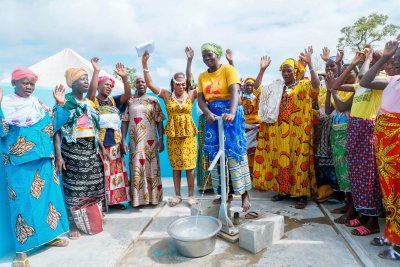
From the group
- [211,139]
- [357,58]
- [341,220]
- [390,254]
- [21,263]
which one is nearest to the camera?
[390,254]

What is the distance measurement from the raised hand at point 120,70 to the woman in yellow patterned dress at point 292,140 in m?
2.15

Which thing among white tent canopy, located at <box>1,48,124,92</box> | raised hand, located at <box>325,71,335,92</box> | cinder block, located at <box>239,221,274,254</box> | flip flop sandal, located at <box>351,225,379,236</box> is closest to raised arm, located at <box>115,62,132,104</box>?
cinder block, located at <box>239,221,274,254</box>

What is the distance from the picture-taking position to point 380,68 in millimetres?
2580

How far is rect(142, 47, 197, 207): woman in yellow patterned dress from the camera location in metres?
4.06

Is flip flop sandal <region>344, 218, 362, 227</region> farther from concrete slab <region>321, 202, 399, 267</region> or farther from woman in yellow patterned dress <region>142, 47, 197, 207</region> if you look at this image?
woman in yellow patterned dress <region>142, 47, 197, 207</region>

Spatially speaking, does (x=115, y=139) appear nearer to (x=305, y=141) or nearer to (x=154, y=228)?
(x=154, y=228)

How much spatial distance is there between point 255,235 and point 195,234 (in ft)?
1.95

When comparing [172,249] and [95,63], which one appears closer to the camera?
[172,249]

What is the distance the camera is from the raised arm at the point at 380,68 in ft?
7.95

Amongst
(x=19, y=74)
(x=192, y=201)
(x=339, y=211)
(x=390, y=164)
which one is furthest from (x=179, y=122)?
(x=390, y=164)

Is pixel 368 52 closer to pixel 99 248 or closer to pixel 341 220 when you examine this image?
pixel 341 220

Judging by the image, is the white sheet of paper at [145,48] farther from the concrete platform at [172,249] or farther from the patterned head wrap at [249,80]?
the concrete platform at [172,249]

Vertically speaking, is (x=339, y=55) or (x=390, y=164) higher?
(x=339, y=55)

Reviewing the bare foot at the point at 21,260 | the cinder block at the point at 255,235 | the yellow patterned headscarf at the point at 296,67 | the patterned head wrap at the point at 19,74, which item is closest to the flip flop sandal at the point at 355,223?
the cinder block at the point at 255,235
